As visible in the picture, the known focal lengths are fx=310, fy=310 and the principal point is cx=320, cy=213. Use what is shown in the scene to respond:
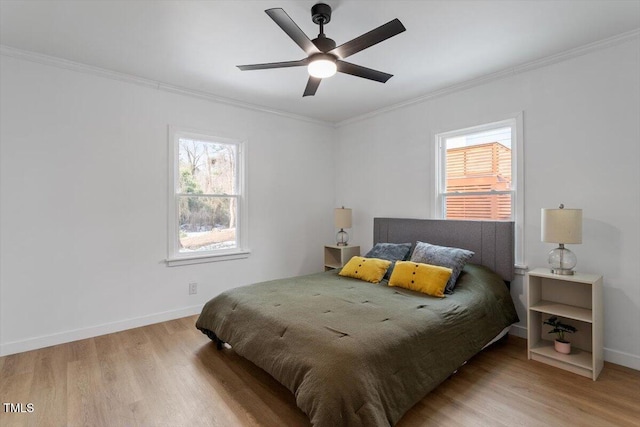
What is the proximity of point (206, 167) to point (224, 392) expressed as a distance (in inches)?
101

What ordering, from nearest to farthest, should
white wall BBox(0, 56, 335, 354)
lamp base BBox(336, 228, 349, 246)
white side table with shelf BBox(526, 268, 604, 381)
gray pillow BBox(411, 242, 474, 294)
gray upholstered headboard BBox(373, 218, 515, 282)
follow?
white side table with shelf BBox(526, 268, 604, 381) < white wall BBox(0, 56, 335, 354) < gray pillow BBox(411, 242, 474, 294) < gray upholstered headboard BBox(373, 218, 515, 282) < lamp base BBox(336, 228, 349, 246)

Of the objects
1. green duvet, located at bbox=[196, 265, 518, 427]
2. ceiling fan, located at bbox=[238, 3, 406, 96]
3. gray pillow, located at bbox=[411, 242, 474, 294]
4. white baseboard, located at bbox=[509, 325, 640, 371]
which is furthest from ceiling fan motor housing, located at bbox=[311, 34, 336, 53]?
white baseboard, located at bbox=[509, 325, 640, 371]

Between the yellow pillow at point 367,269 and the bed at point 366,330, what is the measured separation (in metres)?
0.09

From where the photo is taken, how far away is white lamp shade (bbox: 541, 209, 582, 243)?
2395 millimetres

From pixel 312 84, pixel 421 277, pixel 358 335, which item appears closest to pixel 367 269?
pixel 421 277

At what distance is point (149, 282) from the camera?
3359mm

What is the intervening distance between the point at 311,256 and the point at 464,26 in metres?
3.42

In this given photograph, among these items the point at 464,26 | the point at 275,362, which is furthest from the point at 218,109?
the point at 275,362

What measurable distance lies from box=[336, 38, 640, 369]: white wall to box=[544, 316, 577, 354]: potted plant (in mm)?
327

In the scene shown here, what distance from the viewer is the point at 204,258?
372cm

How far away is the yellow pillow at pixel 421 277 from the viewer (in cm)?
265

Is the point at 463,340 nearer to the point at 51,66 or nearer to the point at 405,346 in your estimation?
the point at 405,346

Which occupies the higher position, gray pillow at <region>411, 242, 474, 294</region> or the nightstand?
gray pillow at <region>411, 242, 474, 294</region>

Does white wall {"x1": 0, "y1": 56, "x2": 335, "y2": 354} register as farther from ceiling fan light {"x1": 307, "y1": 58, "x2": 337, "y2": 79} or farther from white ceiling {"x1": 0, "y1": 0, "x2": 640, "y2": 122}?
ceiling fan light {"x1": 307, "y1": 58, "x2": 337, "y2": 79}
